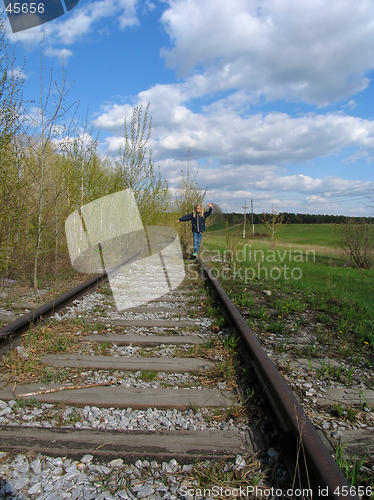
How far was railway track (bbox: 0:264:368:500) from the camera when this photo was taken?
61.6 inches

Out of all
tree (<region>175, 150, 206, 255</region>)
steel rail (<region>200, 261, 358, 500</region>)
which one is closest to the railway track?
steel rail (<region>200, 261, 358, 500</region>)

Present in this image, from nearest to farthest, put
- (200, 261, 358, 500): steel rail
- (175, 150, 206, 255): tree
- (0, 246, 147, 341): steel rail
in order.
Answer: (200, 261, 358, 500): steel rail
(0, 246, 147, 341): steel rail
(175, 150, 206, 255): tree

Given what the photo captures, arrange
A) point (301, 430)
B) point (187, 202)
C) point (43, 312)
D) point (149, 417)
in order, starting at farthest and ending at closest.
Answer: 1. point (187, 202)
2. point (43, 312)
3. point (149, 417)
4. point (301, 430)

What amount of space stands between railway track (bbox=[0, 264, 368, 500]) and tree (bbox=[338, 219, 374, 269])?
50.7 feet

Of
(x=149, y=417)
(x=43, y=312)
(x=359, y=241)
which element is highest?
(x=359, y=241)

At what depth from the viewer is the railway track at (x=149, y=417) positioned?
5.13 feet

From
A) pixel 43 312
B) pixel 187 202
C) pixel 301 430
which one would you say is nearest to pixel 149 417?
pixel 301 430

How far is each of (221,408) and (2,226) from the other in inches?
185

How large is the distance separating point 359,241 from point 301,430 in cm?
1731

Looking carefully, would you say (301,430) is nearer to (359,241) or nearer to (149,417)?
(149,417)

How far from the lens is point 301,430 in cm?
162

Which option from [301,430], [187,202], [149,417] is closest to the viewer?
[301,430]

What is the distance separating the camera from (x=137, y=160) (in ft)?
34.0

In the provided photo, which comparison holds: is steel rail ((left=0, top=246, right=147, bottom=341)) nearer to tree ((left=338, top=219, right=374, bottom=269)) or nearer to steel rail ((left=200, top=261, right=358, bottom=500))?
steel rail ((left=200, top=261, right=358, bottom=500))
